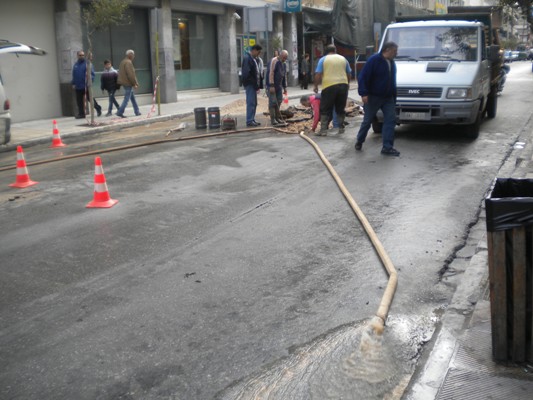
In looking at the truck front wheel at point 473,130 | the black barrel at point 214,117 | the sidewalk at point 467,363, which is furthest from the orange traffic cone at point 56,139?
the sidewalk at point 467,363

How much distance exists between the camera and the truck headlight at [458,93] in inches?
451

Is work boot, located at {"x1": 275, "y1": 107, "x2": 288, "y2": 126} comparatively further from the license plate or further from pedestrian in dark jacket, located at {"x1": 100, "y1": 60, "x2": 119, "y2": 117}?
pedestrian in dark jacket, located at {"x1": 100, "y1": 60, "x2": 119, "y2": 117}

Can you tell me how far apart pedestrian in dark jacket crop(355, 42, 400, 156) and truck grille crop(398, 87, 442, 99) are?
1174mm

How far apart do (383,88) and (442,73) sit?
2.02 metres

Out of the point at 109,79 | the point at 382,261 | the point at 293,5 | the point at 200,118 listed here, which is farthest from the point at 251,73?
the point at 293,5

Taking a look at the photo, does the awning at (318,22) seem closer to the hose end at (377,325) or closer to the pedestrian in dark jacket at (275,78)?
the pedestrian in dark jacket at (275,78)

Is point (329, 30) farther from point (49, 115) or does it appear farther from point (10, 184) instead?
point (10, 184)

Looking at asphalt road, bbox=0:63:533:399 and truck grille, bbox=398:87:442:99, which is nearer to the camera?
asphalt road, bbox=0:63:533:399

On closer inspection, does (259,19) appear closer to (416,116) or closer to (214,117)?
(214,117)

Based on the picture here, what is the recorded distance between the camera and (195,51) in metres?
26.1

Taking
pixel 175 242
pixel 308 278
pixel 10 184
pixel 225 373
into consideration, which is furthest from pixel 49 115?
pixel 225 373

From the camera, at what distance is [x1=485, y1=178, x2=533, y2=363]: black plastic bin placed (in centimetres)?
347

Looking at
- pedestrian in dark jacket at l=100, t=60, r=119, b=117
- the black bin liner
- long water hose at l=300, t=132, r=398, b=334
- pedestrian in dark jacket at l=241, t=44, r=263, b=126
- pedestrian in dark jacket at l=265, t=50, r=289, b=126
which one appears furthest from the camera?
pedestrian in dark jacket at l=100, t=60, r=119, b=117

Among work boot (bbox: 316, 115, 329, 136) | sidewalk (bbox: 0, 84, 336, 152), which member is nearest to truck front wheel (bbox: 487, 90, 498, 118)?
work boot (bbox: 316, 115, 329, 136)
